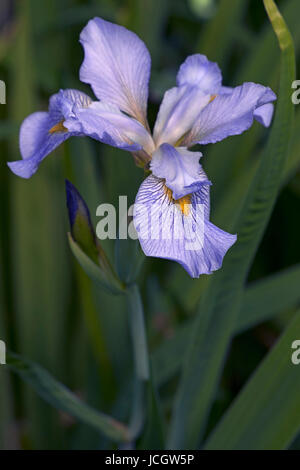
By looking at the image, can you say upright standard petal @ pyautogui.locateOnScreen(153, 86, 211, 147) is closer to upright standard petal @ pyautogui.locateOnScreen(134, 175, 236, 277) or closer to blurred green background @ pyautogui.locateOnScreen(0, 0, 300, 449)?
upright standard petal @ pyautogui.locateOnScreen(134, 175, 236, 277)

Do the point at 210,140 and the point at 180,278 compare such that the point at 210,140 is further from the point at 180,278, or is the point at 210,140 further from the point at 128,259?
the point at 180,278

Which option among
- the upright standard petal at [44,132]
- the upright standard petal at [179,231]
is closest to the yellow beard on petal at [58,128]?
the upright standard petal at [44,132]

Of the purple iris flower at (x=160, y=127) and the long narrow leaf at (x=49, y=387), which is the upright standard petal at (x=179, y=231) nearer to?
the purple iris flower at (x=160, y=127)

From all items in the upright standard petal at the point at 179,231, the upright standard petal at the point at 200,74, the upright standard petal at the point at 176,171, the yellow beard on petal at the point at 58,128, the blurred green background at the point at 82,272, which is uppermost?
the upright standard petal at the point at 200,74

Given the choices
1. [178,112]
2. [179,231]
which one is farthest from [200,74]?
[179,231]

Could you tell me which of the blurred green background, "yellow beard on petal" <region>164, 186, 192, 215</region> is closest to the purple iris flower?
"yellow beard on petal" <region>164, 186, 192, 215</region>
